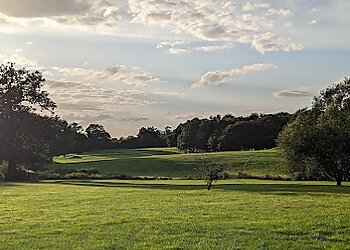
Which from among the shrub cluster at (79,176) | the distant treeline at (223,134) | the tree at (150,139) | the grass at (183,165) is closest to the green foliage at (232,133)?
the distant treeline at (223,134)

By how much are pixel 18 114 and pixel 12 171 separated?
8.46 metres

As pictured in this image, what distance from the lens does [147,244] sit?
1598cm

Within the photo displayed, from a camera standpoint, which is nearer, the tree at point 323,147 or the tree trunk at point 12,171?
the tree at point 323,147

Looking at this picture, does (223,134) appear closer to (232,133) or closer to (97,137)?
(232,133)

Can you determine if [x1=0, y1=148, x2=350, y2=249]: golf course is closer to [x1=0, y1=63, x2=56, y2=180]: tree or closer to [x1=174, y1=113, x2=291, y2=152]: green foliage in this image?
[x1=0, y1=63, x2=56, y2=180]: tree

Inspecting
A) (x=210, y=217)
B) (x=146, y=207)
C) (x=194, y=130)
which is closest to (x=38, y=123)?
(x=146, y=207)

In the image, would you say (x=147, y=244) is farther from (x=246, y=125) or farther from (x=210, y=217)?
(x=246, y=125)

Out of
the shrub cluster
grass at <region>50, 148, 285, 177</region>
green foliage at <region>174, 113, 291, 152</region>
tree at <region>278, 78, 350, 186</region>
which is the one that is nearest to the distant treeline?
green foliage at <region>174, 113, 291, 152</region>

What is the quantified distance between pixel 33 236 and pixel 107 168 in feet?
279

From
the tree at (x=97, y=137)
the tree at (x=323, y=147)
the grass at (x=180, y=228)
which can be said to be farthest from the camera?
the tree at (x=97, y=137)

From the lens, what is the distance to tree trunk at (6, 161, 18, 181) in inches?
3086

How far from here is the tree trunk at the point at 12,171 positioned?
78375 mm

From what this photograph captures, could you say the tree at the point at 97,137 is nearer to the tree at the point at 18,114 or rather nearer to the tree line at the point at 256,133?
the tree line at the point at 256,133

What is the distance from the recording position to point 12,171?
7894 cm
